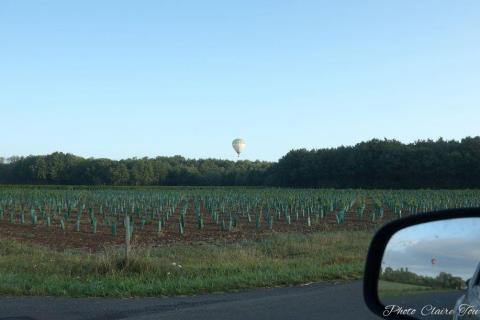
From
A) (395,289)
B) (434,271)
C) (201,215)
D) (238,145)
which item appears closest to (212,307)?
(395,289)

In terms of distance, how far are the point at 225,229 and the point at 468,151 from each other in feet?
212

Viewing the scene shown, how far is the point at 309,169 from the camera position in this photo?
101 metres

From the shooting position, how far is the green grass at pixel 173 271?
9188mm

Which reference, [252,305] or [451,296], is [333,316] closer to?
[252,305]

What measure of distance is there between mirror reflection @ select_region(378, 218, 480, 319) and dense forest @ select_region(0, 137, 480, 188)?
7786cm

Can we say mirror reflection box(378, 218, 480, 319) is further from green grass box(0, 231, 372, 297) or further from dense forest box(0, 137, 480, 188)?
dense forest box(0, 137, 480, 188)

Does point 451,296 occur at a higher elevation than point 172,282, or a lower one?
higher

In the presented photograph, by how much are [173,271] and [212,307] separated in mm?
3090

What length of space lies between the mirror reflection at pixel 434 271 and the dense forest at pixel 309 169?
7786 cm

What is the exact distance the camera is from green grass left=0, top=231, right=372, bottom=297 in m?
9.19

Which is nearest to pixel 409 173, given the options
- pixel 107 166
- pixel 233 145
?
pixel 233 145

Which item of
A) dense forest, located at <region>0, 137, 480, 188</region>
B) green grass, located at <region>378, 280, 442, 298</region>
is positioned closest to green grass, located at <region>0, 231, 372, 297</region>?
green grass, located at <region>378, 280, 442, 298</region>

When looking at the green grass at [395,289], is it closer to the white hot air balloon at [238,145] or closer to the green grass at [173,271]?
the green grass at [173,271]

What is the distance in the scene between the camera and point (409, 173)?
280ft
